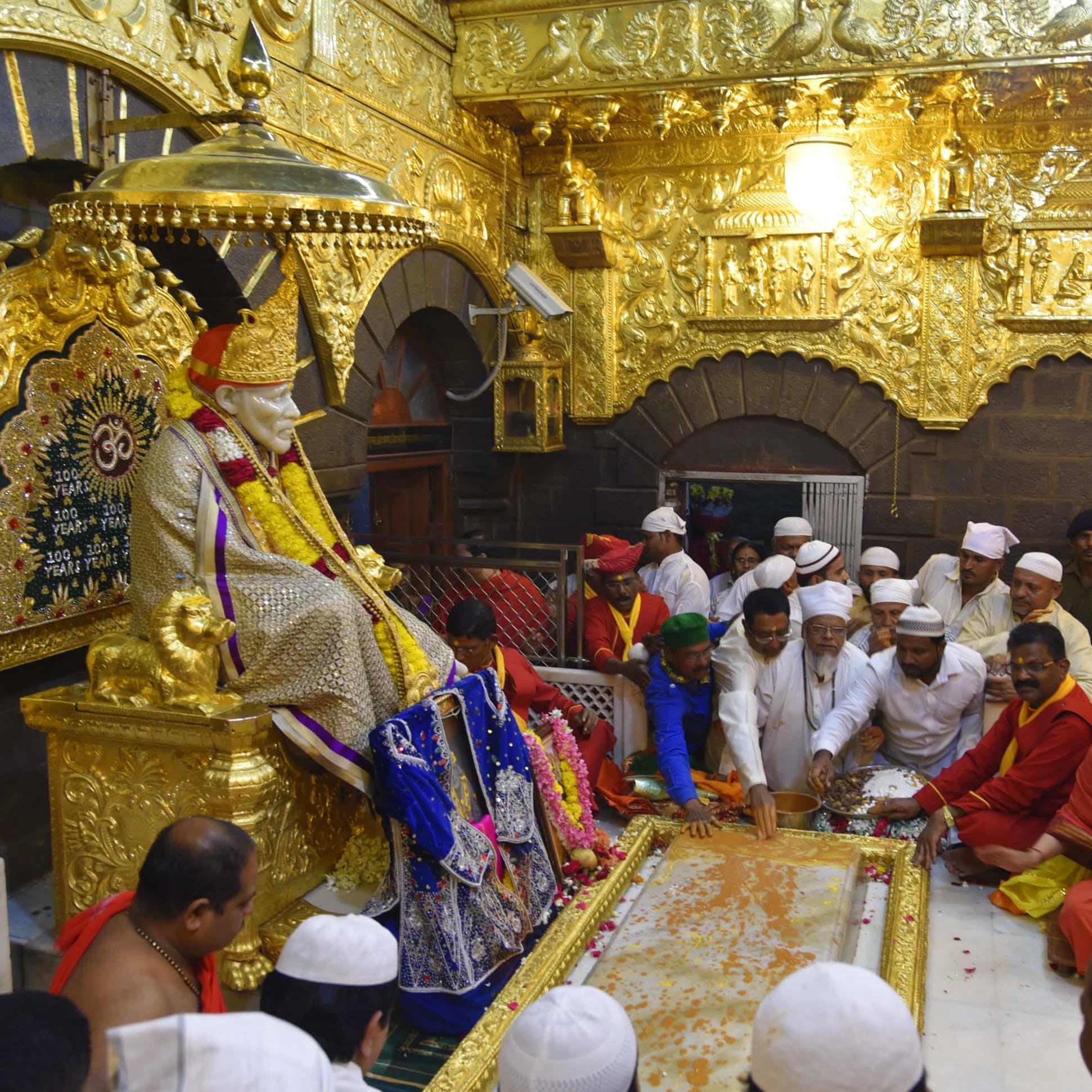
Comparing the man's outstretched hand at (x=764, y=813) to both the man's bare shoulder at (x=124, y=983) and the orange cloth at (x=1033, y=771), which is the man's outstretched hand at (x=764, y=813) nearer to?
the orange cloth at (x=1033, y=771)

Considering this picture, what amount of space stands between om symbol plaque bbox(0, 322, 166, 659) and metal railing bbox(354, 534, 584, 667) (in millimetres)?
1543

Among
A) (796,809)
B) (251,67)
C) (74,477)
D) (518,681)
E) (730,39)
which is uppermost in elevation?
(730,39)

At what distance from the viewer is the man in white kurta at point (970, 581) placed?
20.3 feet

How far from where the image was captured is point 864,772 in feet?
16.0

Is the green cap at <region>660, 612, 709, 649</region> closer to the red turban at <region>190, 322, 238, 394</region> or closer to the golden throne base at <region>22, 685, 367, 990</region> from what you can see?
the golden throne base at <region>22, 685, 367, 990</region>

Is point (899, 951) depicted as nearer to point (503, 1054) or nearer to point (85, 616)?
point (503, 1054)

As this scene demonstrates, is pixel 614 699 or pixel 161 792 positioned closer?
pixel 161 792

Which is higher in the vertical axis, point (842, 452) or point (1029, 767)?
point (842, 452)

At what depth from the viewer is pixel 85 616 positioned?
4191 millimetres

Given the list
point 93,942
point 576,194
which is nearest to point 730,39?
point 576,194

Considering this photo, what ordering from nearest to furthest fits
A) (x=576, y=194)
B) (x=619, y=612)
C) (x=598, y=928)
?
(x=598, y=928) → (x=619, y=612) → (x=576, y=194)

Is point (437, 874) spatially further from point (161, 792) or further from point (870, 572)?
point (870, 572)

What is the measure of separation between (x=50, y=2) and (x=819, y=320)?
204 inches

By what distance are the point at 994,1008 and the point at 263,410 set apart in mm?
3064
